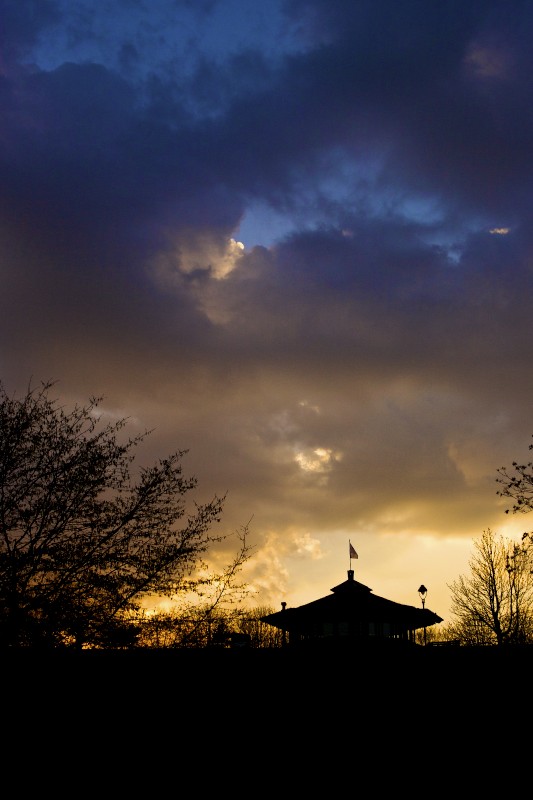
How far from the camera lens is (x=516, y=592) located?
51.5 m

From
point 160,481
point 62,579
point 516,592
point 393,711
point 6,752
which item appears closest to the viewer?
point 6,752

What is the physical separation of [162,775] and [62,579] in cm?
475

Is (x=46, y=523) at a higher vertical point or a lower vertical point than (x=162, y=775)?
higher

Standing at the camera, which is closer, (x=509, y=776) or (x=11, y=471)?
(x=509, y=776)

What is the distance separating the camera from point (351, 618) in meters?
43.5

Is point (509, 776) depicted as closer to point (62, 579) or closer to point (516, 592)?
point (62, 579)

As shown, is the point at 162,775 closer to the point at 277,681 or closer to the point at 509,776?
the point at 277,681

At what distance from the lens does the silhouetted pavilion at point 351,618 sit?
42.6 metres

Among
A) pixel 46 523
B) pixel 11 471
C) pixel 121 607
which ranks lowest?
pixel 121 607

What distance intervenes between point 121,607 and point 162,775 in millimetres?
4334

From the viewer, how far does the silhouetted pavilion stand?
140ft

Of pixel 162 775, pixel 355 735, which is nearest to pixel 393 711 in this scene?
pixel 355 735

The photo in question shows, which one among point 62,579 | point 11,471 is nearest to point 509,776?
point 62,579

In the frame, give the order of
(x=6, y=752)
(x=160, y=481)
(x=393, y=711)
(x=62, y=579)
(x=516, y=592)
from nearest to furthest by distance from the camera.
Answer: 1. (x=6, y=752)
2. (x=393, y=711)
3. (x=62, y=579)
4. (x=160, y=481)
5. (x=516, y=592)
